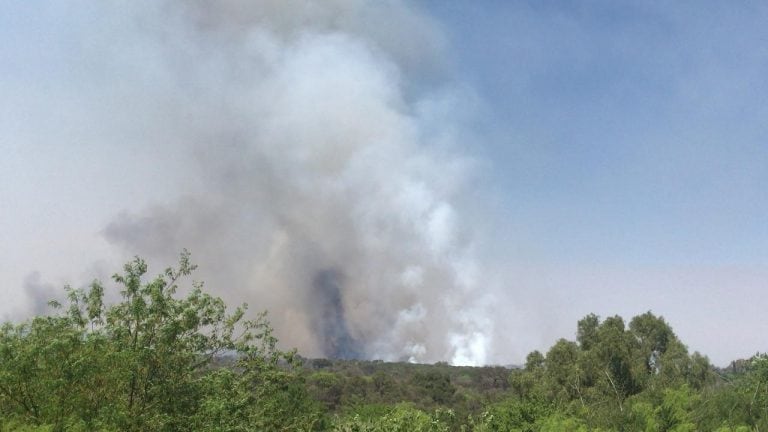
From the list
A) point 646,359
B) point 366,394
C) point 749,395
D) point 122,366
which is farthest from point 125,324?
point 366,394

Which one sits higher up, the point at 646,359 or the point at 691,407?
the point at 646,359

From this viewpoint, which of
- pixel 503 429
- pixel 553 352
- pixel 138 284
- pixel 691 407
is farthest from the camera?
pixel 553 352

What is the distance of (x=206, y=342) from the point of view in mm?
27297

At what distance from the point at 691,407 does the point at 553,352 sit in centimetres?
3785

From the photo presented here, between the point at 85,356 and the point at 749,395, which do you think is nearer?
the point at 85,356

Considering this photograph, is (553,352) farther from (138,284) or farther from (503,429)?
(138,284)

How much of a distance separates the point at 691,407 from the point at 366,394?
8238 cm

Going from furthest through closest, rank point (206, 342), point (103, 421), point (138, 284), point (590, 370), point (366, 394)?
point (366, 394) → point (590, 370) → point (206, 342) → point (138, 284) → point (103, 421)

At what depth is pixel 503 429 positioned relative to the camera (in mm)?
38781

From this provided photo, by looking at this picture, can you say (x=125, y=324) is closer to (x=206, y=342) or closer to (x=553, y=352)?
(x=206, y=342)

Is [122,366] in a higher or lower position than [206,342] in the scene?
lower

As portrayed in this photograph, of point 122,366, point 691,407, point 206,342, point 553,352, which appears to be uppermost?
point 553,352

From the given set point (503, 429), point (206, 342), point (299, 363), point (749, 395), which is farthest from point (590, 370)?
point (206, 342)

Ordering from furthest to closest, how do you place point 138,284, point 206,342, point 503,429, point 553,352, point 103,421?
point 553,352 < point 503,429 < point 206,342 < point 138,284 < point 103,421
